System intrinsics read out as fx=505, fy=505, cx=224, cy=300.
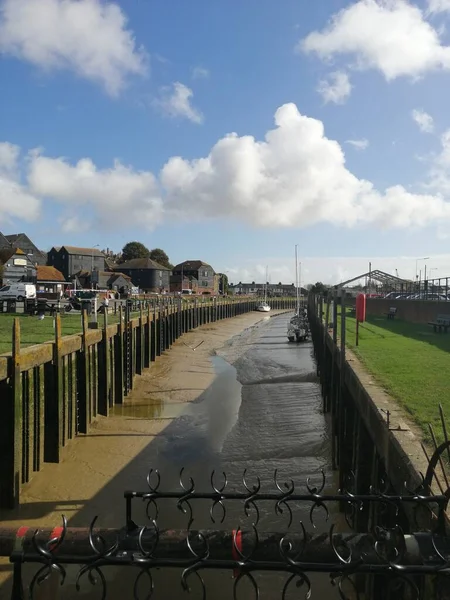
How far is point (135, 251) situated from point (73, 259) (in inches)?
1412

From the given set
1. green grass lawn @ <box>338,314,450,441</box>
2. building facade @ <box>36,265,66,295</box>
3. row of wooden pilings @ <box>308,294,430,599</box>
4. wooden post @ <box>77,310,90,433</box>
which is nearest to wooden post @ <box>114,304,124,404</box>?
wooden post @ <box>77,310,90,433</box>

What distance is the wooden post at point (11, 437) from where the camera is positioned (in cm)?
866

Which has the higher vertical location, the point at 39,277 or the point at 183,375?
the point at 39,277

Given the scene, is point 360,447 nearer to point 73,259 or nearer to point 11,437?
point 11,437

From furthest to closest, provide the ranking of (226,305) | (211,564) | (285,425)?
(226,305)
(285,425)
(211,564)

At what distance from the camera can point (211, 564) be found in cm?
293

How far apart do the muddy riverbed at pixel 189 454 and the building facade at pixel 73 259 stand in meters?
95.1

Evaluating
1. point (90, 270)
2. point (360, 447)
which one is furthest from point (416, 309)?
point (90, 270)

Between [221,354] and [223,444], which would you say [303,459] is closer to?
[223,444]

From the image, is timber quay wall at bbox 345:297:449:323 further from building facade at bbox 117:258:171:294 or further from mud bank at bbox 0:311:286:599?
building facade at bbox 117:258:171:294

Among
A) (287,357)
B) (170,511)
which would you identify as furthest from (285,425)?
(287,357)

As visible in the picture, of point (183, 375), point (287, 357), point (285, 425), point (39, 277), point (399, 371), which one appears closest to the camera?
point (399, 371)

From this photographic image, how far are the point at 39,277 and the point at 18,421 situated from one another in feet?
287

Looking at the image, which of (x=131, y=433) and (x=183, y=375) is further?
(x=183, y=375)
